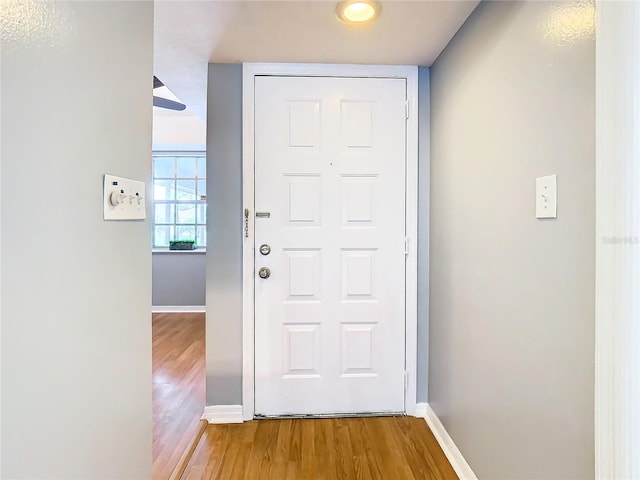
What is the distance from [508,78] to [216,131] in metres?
1.50

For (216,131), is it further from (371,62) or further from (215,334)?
(215,334)

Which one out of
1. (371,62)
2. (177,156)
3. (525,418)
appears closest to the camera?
(525,418)

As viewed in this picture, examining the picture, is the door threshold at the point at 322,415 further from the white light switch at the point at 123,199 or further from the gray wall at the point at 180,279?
the gray wall at the point at 180,279

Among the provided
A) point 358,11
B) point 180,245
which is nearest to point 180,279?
point 180,245

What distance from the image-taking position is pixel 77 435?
0.87 metres

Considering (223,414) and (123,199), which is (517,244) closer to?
(123,199)

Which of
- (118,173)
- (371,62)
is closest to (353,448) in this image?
(118,173)

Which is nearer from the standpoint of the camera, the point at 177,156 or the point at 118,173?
the point at 118,173

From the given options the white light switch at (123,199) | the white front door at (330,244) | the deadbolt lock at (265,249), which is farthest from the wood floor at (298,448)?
the white light switch at (123,199)

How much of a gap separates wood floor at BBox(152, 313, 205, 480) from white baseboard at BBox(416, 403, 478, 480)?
1327 millimetres

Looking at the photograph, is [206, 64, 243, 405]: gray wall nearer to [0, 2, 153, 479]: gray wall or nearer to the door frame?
the door frame

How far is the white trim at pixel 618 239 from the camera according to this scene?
27.8 inches

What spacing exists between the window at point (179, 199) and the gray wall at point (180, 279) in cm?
33

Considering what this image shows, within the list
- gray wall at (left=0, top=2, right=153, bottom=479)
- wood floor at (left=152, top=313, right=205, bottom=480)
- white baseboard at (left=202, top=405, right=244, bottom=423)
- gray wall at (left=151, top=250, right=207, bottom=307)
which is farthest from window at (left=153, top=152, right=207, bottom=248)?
gray wall at (left=0, top=2, right=153, bottom=479)
